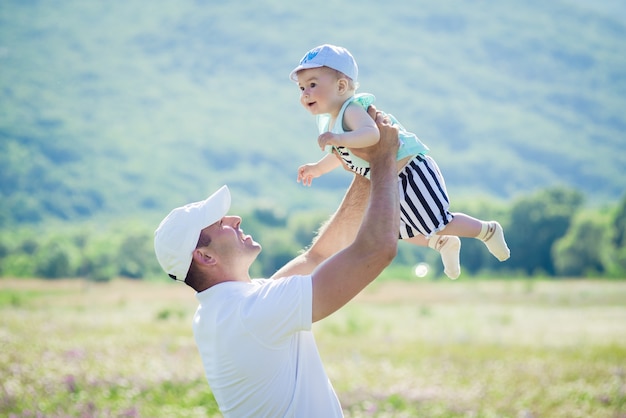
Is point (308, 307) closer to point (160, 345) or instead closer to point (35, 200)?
point (160, 345)

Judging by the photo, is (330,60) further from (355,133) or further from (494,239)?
(494,239)

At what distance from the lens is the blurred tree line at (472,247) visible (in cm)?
7869

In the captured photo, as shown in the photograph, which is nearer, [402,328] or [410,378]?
[410,378]

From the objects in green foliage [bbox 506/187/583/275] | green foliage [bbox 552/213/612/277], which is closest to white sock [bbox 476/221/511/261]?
green foliage [bbox 552/213/612/277]

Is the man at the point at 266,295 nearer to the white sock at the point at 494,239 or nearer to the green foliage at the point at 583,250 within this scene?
the white sock at the point at 494,239

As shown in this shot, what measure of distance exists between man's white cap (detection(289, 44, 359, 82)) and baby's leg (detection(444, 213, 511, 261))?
2.79 feet

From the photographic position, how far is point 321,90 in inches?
152

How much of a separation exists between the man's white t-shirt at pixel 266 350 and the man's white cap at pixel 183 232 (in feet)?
0.60

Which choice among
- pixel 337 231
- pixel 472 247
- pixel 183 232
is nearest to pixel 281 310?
Result: pixel 183 232

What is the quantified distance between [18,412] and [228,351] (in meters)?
7.37

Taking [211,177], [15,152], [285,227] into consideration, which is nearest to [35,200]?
[15,152]

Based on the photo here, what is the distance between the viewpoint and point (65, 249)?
81.5 metres

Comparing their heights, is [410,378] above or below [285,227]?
above

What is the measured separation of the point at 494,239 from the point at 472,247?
9054 centimetres
